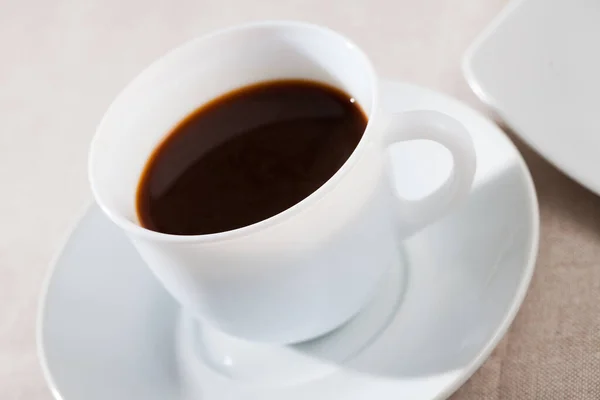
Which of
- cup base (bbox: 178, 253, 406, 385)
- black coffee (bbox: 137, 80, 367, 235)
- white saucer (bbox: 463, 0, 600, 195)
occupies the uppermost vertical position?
black coffee (bbox: 137, 80, 367, 235)

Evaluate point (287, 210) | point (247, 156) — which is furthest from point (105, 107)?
point (287, 210)

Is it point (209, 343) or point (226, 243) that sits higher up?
point (226, 243)

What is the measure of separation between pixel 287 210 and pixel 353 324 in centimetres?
13

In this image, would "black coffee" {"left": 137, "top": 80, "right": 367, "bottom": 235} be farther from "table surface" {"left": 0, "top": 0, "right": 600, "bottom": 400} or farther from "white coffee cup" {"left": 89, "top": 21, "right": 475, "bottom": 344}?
"table surface" {"left": 0, "top": 0, "right": 600, "bottom": 400}

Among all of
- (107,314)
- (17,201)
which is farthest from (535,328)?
(17,201)

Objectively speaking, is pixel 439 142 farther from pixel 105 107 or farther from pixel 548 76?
pixel 105 107

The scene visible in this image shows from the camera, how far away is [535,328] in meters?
0.44

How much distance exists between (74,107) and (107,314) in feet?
1.13

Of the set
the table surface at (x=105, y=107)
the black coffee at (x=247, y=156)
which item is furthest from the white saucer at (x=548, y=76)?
the black coffee at (x=247, y=156)

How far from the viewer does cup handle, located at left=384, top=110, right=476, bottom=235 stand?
388mm

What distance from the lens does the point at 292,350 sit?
0.44 metres

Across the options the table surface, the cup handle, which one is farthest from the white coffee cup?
the table surface

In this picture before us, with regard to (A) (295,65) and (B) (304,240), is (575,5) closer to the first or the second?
(A) (295,65)

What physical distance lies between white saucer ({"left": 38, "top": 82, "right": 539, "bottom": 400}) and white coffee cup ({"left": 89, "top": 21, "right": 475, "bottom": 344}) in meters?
0.02
